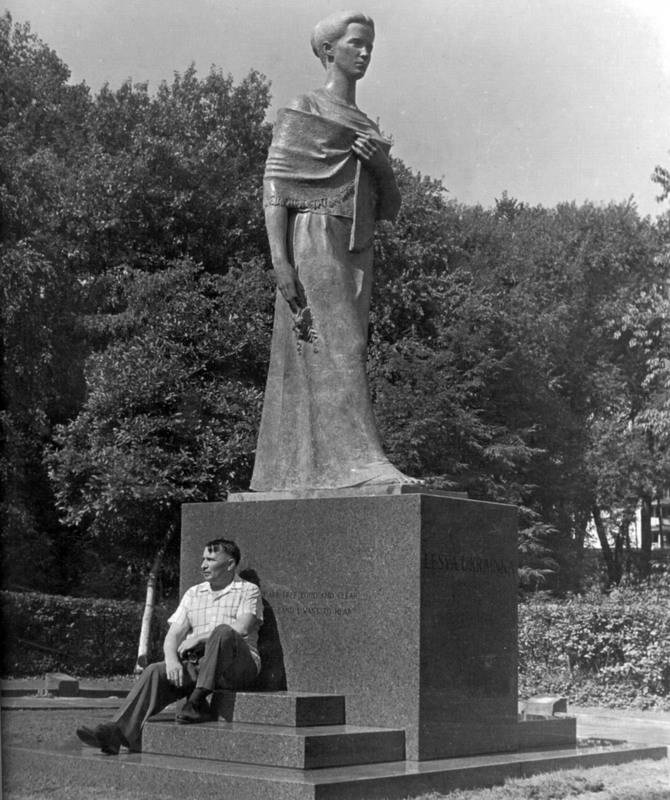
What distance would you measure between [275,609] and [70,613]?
502 inches

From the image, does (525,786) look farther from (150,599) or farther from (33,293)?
(150,599)

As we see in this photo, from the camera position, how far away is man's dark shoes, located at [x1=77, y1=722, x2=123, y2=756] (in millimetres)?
6906

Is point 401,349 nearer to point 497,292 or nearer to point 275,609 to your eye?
point 497,292

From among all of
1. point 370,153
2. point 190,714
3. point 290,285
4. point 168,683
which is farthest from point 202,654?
point 370,153

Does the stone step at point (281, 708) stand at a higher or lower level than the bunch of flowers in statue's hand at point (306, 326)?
lower

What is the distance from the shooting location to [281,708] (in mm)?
6953

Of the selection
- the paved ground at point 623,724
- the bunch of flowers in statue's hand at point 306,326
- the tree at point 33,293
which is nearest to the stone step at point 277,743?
the bunch of flowers in statue's hand at point 306,326

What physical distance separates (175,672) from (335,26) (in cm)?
458

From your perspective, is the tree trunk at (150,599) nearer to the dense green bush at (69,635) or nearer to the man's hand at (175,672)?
the dense green bush at (69,635)

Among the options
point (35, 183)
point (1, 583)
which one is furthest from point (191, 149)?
point (1, 583)

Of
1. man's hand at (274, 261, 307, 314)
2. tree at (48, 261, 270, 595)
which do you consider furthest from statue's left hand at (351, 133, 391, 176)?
tree at (48, 261, 270, 595)

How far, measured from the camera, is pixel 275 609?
7.79 m

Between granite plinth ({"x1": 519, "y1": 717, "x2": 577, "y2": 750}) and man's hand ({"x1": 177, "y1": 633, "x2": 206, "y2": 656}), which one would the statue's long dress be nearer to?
man's hand ({"x1": 177, "y1": 633, "x2": 206, "y2": 656})

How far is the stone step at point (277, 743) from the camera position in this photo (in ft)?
21.0
